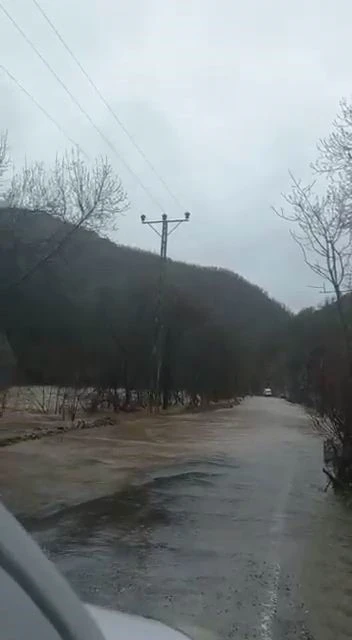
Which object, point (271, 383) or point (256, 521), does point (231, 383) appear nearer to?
point (271, 383)

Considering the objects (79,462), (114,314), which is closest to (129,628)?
(79,462)

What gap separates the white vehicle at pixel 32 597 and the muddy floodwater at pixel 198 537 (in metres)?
4.23

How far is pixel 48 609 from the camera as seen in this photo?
1430 millimetres

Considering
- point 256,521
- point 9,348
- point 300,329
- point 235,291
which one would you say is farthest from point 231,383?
point 256,521

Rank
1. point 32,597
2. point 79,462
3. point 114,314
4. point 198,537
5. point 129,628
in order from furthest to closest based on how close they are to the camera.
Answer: point 114,314
point 79,462
point 198,537
point 129,628
point 32,597

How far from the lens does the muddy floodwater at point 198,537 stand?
6281mm

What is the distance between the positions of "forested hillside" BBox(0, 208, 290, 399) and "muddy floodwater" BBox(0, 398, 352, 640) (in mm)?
11331

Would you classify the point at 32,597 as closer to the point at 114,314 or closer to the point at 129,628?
the point at 129,628

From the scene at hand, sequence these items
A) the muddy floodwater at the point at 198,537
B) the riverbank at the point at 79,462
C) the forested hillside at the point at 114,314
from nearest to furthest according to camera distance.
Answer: the muddy floodwater at the point at 198,537, the riverbank at the point at 79,462, the forested hillside at the point at 114,314

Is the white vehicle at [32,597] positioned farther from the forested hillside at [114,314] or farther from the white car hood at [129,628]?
the forested hillside at [114,314]

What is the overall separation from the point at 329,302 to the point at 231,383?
63.5 metres

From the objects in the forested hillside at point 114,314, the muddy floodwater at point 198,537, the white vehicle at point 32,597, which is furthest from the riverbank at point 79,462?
the white vehicle at point 32,597

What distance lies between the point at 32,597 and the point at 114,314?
5099cm

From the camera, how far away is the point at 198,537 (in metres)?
9.24
